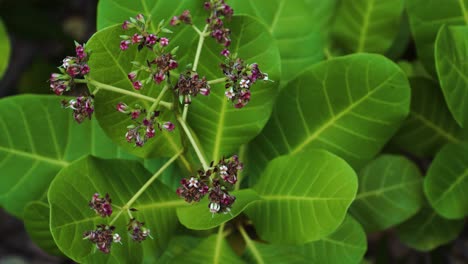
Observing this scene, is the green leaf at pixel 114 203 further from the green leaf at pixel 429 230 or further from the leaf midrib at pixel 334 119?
the green leaf at pixel 429 230

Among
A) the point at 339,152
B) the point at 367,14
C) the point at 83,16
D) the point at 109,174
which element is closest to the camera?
the point at 109,174

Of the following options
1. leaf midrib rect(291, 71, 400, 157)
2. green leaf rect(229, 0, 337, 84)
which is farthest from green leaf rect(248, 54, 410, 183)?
green leaf rect(229, 0, 337, 84)

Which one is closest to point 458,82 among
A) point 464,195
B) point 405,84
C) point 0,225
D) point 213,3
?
point 405,84

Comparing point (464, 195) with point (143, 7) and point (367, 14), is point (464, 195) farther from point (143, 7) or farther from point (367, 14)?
point (143, 7)

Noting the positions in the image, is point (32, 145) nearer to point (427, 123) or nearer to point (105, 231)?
point (105, 231)

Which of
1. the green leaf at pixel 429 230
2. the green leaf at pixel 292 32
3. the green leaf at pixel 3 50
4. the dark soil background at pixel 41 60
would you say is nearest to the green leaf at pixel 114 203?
the green leaf at pixel 292 32

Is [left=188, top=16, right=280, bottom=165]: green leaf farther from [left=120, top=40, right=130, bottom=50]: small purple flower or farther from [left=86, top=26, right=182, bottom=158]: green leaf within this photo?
[left=120, top=40, right=130, bottom=50]: small purple flower

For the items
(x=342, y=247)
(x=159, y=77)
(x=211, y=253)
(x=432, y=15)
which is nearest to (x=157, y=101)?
(x=159, y=77)
